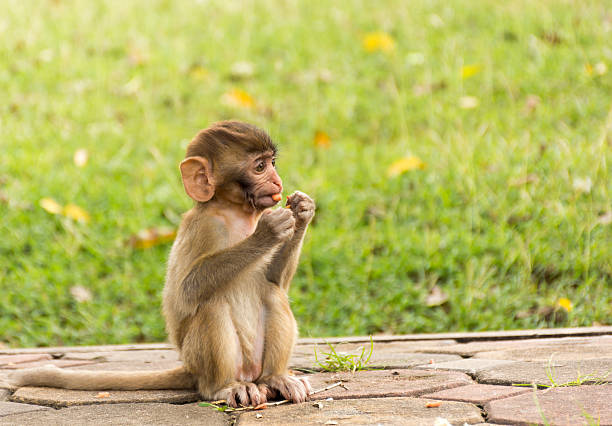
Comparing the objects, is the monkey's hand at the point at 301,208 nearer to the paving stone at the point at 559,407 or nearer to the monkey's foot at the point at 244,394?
the monkey's foot at the point at 244,394

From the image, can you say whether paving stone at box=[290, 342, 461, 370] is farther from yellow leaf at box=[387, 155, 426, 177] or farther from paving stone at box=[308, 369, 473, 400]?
yellow leaf at box=[387, 155, 426, 177]

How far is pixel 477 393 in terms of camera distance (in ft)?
9.32

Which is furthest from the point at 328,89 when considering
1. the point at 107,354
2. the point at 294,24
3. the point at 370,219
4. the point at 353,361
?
the point at 353,361

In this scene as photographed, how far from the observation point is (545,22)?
958 cm

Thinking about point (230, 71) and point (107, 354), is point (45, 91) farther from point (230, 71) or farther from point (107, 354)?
point (107, 354)

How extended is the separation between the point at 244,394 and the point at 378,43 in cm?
709

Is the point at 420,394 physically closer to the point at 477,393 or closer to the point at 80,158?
the point at 477,393

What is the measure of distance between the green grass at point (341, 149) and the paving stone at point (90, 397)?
2069mm

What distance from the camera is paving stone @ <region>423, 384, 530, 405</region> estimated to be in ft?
9.00

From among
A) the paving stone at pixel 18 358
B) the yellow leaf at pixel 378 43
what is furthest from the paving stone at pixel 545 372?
the yellow leaf at pixel 378 43

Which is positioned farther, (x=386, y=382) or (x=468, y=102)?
(x=468, y=102)

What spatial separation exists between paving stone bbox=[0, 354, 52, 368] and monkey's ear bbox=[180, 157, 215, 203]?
64.3 inches

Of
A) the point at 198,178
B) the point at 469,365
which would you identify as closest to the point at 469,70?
the point at 469,365

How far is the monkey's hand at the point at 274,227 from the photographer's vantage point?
121 inches
